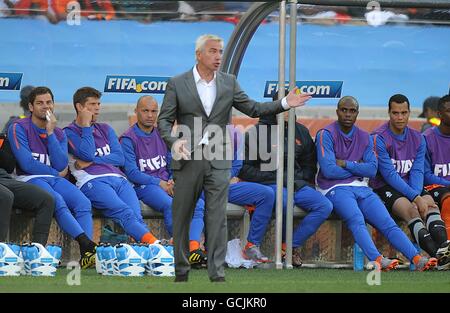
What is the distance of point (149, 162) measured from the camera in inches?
508

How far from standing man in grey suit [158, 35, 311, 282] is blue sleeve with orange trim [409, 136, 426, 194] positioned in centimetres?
349

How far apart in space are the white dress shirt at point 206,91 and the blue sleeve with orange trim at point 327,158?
2.98m

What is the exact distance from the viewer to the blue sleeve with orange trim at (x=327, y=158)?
502 inches

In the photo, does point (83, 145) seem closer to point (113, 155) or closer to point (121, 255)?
point (113, 155)

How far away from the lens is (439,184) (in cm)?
1321

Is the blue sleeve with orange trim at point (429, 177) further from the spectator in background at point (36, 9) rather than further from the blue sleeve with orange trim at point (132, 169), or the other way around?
the spectator in background at point (36, 9)

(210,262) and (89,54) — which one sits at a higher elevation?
(89,54)

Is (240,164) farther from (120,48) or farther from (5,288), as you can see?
(5,288)

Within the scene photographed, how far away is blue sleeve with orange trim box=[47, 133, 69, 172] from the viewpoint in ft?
39.9

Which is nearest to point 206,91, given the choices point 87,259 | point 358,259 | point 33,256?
point 33,256

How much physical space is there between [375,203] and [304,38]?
2988mm

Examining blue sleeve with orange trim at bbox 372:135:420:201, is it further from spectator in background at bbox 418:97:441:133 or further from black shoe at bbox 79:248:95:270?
black shoe at bbox 79:248:95:270

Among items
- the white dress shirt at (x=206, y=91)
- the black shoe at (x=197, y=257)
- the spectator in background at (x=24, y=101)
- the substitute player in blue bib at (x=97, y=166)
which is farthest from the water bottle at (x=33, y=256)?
the spectator in background at (x=24, y=101)

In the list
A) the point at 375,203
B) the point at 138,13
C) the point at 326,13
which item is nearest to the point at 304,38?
the point at 326,13
